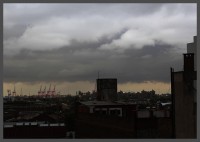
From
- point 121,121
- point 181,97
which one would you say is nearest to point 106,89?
point 121,121

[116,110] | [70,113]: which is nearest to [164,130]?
[116,110]

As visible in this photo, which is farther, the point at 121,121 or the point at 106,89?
the point at 106,89

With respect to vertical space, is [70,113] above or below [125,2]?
below

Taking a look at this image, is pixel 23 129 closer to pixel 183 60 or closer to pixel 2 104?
pixel 183 60

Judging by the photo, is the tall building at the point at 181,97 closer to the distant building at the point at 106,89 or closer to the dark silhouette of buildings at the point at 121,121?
the dark silhouette of buildings at the point at 121,121

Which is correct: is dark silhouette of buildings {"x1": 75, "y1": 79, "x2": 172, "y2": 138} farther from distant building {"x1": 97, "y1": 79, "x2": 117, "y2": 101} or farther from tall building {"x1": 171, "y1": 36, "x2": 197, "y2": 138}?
distant building {"x1": 97, "y1": 79, "x2": 117, "y2": 101}

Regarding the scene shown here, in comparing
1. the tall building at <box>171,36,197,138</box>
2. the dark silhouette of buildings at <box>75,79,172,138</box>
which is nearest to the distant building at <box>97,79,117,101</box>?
the dark silhouette of buildings at <box>75,79,172,138</box>

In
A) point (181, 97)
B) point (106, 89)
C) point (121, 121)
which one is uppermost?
point (106, 89)

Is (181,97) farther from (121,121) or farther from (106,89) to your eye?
(106,89)

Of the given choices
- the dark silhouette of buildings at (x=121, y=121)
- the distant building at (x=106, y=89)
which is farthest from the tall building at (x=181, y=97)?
the distant building at (x=106, y=89)

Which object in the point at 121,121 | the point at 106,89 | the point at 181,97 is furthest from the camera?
the point at 106,89
